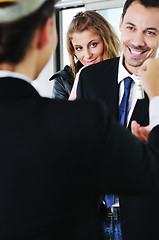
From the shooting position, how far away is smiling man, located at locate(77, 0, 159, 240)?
1.28m

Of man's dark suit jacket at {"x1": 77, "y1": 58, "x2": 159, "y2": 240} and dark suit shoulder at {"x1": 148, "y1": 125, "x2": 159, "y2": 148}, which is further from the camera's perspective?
man's dark suit jacket at {"x1": 77, "y1": 58, "x2": 159, "y2": 240}

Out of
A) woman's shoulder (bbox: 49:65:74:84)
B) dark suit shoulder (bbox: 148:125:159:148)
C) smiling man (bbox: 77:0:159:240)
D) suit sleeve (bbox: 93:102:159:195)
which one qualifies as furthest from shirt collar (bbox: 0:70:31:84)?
woman's shoulder (bbox: 49:65:74:84)

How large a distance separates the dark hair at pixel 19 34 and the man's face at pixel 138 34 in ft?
3.06

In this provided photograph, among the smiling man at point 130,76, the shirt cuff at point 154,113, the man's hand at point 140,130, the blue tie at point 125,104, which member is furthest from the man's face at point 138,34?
the shirt cuff at point 154,113

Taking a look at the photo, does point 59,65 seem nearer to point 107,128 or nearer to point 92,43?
point 92,43

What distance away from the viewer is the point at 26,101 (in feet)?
1.96

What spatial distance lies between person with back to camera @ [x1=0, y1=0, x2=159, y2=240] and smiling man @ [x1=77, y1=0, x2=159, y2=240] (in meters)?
0.70

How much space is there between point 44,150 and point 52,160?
0.02 metres

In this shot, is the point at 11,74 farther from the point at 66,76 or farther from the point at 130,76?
the point at 66,76

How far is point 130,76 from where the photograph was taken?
1420mm

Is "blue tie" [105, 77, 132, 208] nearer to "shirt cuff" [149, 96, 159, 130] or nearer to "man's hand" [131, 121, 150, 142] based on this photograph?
"man's hand" [131, 121, 150, 142]

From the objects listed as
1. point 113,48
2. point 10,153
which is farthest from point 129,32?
point 10,153

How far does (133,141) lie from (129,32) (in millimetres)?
1054

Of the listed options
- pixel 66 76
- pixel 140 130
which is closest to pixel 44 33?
pixel 140 130
